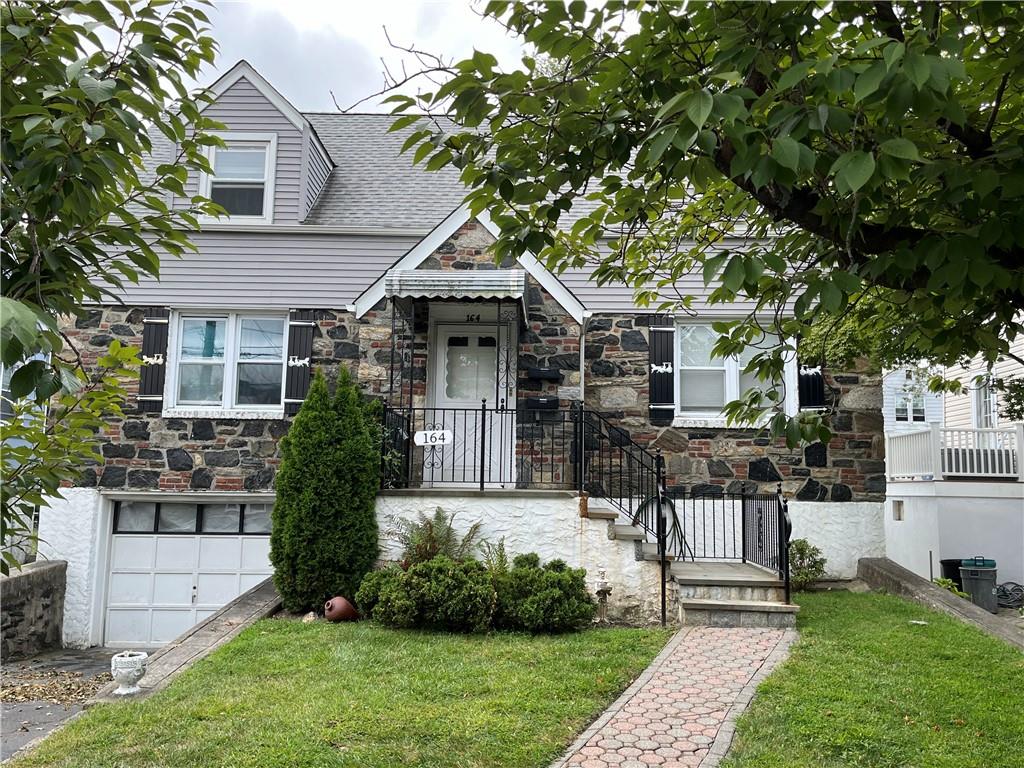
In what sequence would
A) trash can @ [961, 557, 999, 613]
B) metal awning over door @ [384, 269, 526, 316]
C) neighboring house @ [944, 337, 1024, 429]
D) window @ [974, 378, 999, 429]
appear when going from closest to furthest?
metal awning over door @ [384, 269, 526, 316]
trash can @ [961, 557, 999, 613]
neighboring house @ [944, 337, 1024, 429]
window @ [974, 378, 999, 429]

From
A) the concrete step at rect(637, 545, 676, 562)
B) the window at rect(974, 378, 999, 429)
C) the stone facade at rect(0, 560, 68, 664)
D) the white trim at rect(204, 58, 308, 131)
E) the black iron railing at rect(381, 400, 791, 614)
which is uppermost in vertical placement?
the white trim at rect(204, 58, 308, 131)

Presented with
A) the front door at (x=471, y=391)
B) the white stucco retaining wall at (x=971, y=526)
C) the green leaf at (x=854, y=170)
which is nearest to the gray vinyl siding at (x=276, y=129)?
the front door at (x=471, y=391)

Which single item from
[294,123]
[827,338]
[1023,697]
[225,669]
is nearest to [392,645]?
[225,669]

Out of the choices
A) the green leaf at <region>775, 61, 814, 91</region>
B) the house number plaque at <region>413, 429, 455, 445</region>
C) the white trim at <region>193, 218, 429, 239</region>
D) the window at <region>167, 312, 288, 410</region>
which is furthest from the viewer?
the white trim at <region>193, 218, 429, 239</region>

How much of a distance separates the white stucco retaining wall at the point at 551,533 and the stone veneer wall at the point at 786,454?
2.49 meters

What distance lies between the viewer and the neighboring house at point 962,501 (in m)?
13.7

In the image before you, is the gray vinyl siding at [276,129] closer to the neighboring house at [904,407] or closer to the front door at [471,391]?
the front door at [471,391]

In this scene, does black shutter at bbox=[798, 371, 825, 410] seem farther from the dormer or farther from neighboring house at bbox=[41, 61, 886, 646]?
the dormer

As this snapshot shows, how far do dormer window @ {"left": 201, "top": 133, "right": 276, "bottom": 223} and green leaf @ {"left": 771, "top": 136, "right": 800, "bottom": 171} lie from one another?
417 inches

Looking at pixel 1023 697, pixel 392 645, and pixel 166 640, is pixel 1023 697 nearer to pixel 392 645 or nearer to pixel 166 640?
pixel 392 645

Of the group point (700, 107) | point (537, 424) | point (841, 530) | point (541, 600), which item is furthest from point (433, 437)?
point (700, 107)

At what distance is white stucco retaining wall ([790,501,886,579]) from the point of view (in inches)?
423

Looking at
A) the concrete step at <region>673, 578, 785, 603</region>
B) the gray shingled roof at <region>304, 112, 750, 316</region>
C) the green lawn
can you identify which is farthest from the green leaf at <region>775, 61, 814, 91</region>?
the gray shingled roof at <region>304, 112, 750, 316</region>

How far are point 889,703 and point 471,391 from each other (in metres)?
6.71
